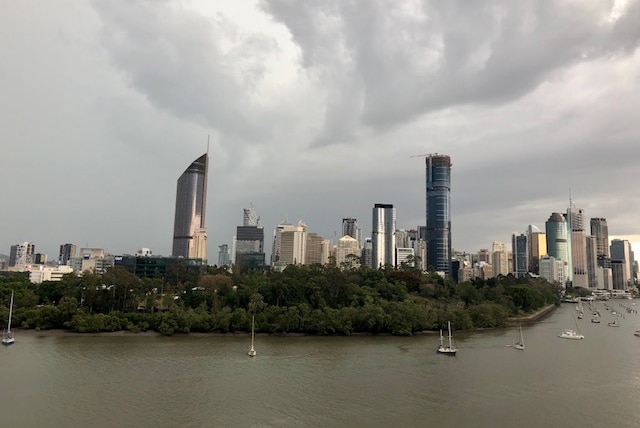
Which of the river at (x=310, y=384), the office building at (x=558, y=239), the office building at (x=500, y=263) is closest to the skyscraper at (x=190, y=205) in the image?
the office building at (x=500, y=263)

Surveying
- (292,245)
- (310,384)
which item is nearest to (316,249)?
(292,245)

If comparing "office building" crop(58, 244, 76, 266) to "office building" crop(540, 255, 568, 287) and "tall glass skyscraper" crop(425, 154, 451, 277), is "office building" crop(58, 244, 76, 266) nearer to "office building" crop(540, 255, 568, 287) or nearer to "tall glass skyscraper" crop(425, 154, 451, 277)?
"tall glass skyscraper" crop(425, 154, 451, 277)

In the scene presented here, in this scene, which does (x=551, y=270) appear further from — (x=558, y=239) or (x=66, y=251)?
(x=66, y=251)

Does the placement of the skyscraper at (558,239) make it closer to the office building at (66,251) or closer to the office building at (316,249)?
the office building at (316,249)

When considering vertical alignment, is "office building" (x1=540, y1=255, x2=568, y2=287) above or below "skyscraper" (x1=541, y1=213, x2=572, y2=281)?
below

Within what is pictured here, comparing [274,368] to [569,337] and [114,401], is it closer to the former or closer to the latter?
[114,401]

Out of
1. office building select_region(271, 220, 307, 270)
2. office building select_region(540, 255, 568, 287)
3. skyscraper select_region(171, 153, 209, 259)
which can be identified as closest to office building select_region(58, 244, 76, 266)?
skyscraper select_region(171, 153, 209, 259)

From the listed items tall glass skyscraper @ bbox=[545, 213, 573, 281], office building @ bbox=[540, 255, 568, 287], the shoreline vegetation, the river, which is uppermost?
tall glass skyscraper @ bbox=[545, 213, 573, 281]
